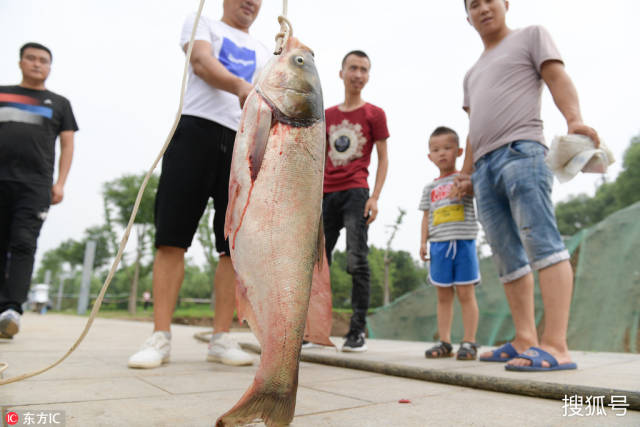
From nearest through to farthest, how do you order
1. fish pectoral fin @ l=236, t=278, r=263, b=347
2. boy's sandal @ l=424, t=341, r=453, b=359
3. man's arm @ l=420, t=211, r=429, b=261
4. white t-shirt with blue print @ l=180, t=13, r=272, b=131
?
fish pectoral fin @ l=236, t=278, r=263, b=347 → white t-shirt with blue print @ l=180, t=13, r=272, b=131 → boy's sandal @ l=424, t=341, r=453, b=359 → man's arm @ l=420, t=211, r=429, b=261

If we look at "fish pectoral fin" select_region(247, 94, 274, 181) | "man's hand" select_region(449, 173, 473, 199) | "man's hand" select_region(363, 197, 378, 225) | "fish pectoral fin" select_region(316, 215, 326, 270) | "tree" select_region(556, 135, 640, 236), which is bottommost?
"fish pectoral fin" select_region(316, 215, 326, 270)

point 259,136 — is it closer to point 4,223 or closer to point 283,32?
point 283,32

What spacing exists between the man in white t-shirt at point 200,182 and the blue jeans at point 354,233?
138 centimetres

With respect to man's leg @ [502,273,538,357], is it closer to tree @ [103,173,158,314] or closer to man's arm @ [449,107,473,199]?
man's arm @ [449,107,473,199]

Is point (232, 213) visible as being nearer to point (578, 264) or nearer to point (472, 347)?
point (472, 347)

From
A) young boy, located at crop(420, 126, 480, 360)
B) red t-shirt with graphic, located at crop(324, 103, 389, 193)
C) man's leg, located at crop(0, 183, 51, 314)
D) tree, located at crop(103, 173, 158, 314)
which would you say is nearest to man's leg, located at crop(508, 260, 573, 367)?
young boy, located at crop(420, 126, 480, 360)

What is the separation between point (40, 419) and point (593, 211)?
2038 inches

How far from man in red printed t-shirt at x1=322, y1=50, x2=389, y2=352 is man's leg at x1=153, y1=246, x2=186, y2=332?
5.22 ft

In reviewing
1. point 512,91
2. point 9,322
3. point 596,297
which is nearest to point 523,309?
point 512,91

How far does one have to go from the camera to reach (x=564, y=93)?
2.68 metres

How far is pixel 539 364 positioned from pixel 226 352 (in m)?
1.93

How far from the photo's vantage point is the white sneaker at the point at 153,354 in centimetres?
249

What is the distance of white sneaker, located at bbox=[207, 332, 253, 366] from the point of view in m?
2.72

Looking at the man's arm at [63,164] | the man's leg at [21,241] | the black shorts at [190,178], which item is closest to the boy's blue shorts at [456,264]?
the black shorts at [190,178]
